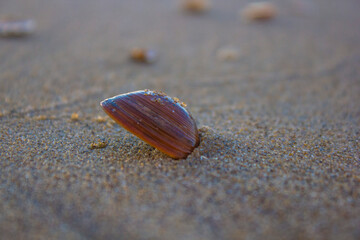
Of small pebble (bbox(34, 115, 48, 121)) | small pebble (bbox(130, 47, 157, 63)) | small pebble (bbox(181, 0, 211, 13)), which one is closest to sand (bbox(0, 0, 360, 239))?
small pebble (bbox(34, 115, 48, 121))

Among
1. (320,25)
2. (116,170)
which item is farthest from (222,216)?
(320,25)

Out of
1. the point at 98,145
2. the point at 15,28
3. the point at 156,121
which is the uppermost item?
the point at 15,28

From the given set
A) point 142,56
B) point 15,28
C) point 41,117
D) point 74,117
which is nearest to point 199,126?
point 74,117

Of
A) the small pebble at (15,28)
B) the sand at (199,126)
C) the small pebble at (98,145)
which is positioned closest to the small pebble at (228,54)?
the sand at (199,126)

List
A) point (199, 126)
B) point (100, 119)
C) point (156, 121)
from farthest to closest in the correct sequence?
point (100, 119)
point (199, 126)
point (156, 121)

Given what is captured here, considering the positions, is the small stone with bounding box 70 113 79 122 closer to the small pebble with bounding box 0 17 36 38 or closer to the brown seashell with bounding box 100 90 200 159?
the brown seashell with bounding box 100 90 200 159

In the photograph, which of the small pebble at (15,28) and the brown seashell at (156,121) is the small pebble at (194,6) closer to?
the small pebble at (15,28)

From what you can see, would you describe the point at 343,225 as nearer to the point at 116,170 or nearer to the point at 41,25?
the point at 116,170

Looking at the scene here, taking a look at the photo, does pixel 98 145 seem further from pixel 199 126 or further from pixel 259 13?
pixel 259 13
